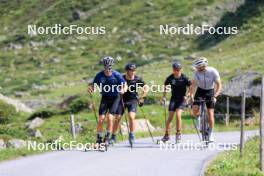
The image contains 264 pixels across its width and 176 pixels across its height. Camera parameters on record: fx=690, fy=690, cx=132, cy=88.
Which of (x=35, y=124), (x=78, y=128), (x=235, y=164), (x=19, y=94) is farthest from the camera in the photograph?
(x=19, y=94)

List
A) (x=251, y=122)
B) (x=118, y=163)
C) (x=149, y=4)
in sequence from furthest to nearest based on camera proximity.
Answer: (x=149, y=4), (x=251, y=122), (x=118, y=163)

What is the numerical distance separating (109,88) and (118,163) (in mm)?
2436

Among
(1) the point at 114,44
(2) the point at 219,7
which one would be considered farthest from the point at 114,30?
(2) the point at 219,7

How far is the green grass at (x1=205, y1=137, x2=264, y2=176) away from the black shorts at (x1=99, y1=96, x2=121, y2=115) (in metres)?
3.04

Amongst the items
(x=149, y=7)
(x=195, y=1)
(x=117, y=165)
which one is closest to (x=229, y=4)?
(x=195, y=1)

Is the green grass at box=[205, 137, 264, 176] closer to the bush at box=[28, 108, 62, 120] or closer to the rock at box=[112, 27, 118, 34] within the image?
the bush at box=[28, 108, 62, 120]

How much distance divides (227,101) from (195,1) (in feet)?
268

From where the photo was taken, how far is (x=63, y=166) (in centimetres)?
1611

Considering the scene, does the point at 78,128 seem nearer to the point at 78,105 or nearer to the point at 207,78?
the point at 78,105

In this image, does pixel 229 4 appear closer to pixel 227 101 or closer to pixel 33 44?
pixel 33 44

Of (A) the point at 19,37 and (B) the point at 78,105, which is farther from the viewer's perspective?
(A) the point at 19,37

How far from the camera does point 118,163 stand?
1627cm

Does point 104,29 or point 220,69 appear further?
point 104,29

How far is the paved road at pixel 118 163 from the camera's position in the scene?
15.0 m
